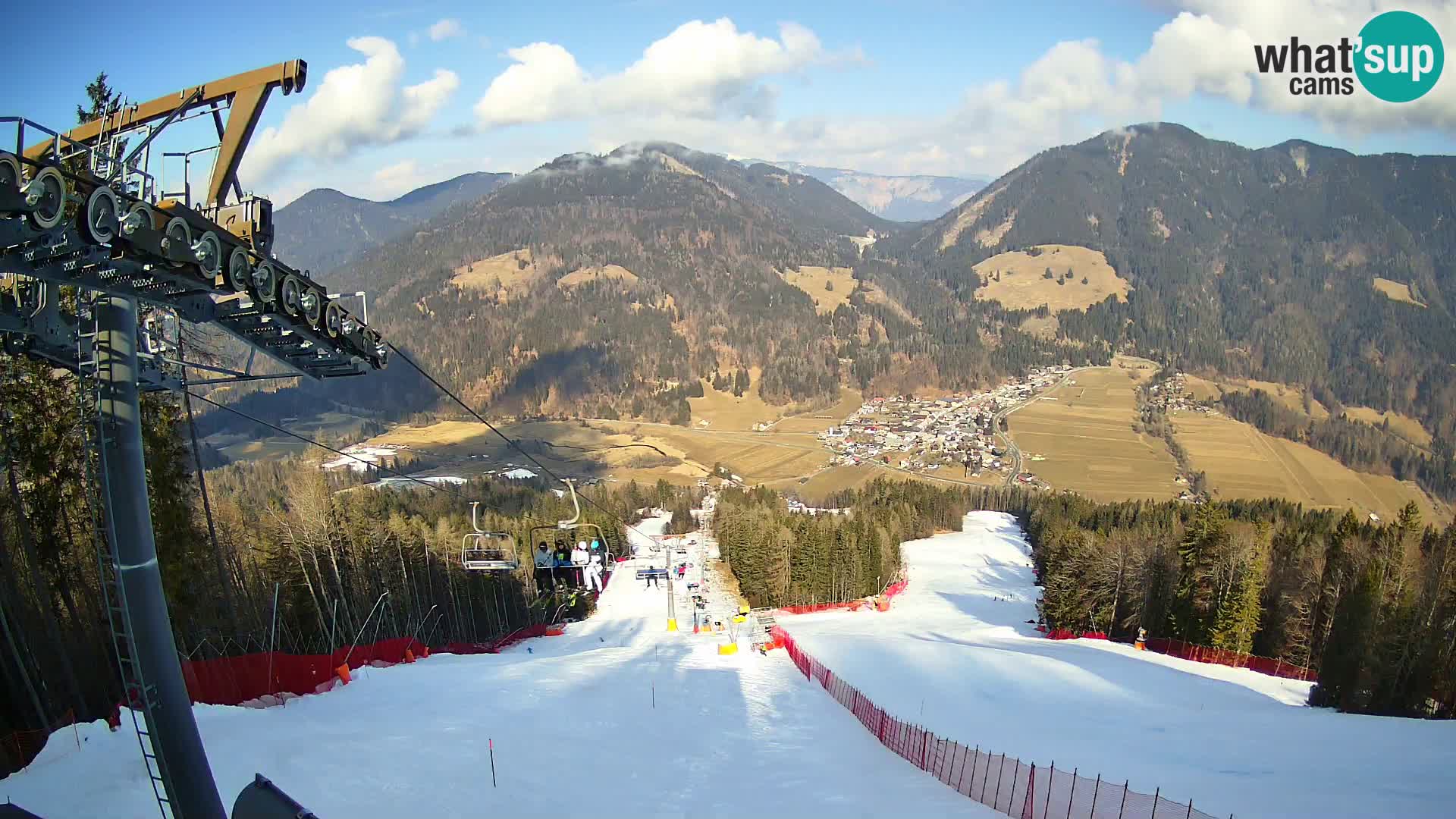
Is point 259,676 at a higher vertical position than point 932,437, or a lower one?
higher

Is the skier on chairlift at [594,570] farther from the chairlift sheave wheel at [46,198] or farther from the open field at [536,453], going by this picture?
the open field at [536,453]

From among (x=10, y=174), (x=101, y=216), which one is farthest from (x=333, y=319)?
(x=10, y=174)

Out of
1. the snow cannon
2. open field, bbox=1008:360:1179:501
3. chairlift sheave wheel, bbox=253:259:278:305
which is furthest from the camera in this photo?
open field, bbox=1008:360:1179:501

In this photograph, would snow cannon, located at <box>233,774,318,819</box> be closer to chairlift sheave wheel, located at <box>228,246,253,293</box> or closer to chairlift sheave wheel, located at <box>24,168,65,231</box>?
chairlift sheave wheel, located at <box>228,246,253,293</box>

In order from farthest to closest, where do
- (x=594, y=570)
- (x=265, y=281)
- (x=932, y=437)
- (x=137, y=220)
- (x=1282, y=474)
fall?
1. (x=932, y=437)
2. (x=1282, y=474)
3. (x=594, y=570)
4. (x=265, y=281)
5. (x=137, y=220)

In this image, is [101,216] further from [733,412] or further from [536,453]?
[733,412]

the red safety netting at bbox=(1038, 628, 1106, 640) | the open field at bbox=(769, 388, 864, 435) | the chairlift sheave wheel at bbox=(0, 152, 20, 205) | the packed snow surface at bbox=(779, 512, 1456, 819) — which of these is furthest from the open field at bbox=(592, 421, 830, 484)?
the chairlift sheave wheel at bbox=(0, 152, 20, 205)
